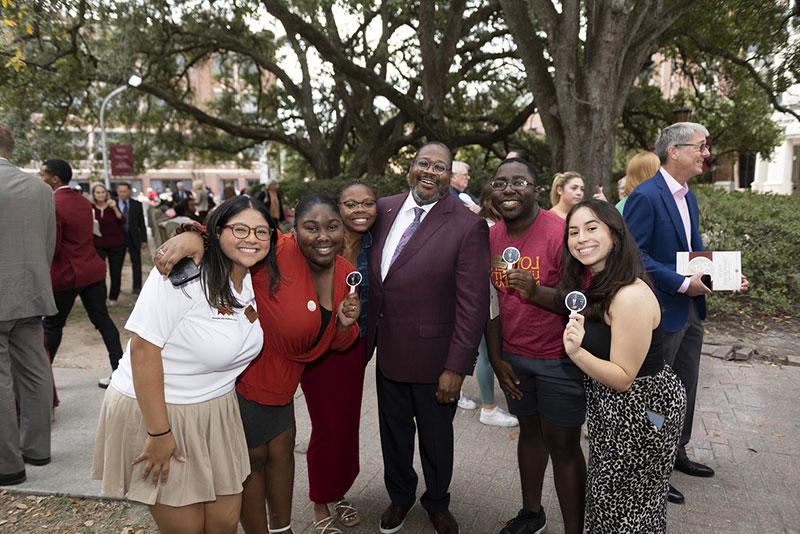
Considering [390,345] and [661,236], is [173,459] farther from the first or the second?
[661,236]

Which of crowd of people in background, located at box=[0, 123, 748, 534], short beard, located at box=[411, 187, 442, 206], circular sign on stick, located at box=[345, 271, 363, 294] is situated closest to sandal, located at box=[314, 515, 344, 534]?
crowd of people in background, located at box=[0, 123, 748, 534]

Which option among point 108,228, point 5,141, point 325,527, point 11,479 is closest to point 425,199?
point 325,527

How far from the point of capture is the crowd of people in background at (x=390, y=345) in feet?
7.15

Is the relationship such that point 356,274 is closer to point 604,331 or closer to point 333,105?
point 604,331

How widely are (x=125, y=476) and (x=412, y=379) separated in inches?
55.5

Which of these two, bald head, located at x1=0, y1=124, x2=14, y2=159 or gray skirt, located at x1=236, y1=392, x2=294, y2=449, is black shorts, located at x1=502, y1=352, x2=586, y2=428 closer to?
gray skirt, located at x1=236, y1=392, x2=294, y2=449

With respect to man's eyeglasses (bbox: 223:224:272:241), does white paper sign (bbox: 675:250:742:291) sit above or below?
below

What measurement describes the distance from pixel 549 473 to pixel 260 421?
2.20 m

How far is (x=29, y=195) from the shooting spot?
364cm

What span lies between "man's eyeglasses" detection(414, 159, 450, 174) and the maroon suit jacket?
144 inches

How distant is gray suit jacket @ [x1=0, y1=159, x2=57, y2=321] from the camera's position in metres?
3.55

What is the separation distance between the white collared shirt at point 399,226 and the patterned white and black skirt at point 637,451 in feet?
4.06

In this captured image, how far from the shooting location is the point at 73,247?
495 cm

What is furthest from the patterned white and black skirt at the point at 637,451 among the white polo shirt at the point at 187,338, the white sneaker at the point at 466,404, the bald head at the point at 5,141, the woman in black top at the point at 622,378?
the bald head at the point at 5,141
